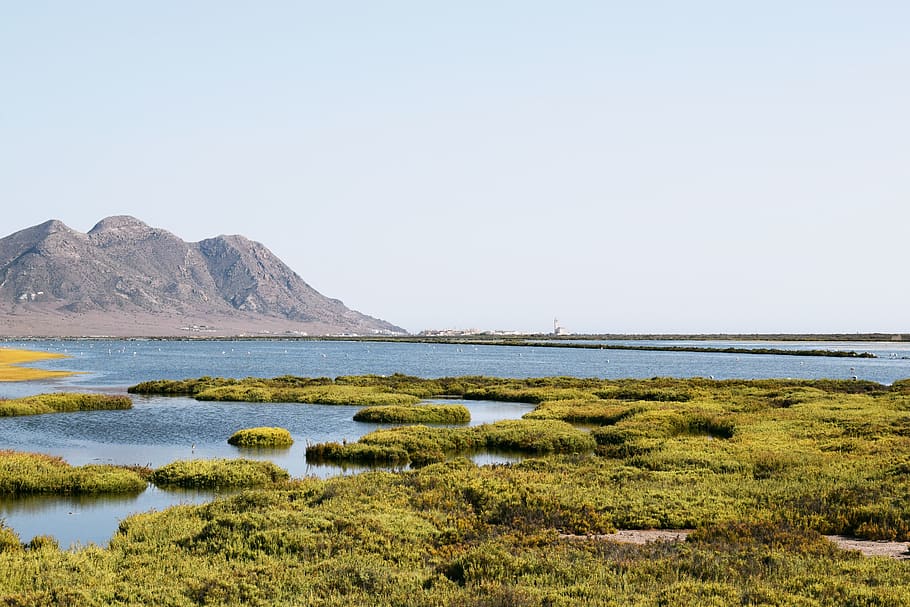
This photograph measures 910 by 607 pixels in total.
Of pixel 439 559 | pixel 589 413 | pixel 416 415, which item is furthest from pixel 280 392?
pixel 439 559

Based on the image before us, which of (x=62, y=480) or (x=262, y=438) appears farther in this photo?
(x=262, y=438)

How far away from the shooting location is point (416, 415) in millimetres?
54344

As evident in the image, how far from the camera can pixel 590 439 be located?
42.9 metres

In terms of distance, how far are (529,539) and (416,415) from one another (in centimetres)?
3429

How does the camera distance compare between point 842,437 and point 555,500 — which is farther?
point 842,437

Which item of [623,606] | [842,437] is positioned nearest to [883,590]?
[623,606]

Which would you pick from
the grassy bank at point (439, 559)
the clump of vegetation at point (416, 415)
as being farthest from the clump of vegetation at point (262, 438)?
the grassy bank at point (439, 559)

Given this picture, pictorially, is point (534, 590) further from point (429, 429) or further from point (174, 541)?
point (429, 429)

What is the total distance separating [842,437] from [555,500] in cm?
2196

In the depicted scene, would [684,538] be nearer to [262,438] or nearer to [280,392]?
[262,438]

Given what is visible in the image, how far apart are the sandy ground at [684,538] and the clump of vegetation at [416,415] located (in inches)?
1243

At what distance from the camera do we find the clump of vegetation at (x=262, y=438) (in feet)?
140

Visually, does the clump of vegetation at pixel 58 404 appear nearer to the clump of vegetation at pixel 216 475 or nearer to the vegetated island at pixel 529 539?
the clump of vegetation at pixel 216 475

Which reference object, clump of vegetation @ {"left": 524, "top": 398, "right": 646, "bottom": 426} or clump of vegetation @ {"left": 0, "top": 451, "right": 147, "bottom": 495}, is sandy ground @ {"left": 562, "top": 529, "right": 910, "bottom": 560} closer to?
clump of vegetation @ {"left": 0, "top": 451, "right": 147, "bottom": 495}
